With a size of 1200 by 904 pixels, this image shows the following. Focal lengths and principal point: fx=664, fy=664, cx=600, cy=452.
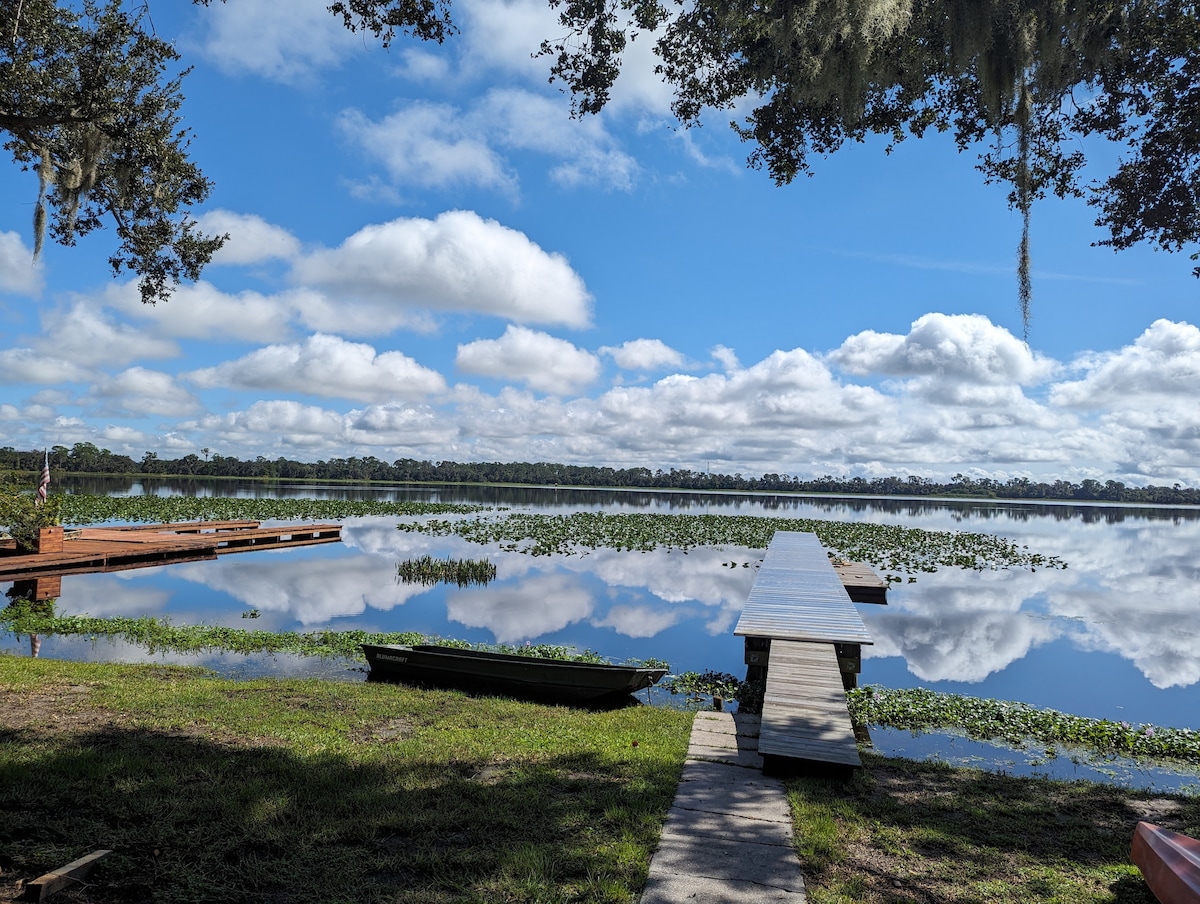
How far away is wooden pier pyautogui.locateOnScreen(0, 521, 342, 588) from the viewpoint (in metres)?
20.5

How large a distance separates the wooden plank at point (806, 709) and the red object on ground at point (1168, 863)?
2.50m

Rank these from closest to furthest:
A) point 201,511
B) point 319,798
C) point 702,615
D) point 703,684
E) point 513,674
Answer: point 319,798 → point 513,674 → point 703,684 → point 702,615 → point 201,511

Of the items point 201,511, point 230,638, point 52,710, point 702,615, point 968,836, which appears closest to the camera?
point 968,836

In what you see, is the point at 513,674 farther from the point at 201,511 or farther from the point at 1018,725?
the point at 201,511

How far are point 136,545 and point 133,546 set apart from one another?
9.4 inches

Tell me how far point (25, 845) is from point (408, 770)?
2876 millimetres

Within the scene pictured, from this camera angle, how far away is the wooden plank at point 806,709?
22.9 ft

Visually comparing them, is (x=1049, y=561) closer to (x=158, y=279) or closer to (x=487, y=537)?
(x=487, y=537)

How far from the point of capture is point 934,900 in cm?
451

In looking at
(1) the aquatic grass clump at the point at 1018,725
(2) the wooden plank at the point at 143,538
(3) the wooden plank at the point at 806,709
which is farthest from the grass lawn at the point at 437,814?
(2) the wooden plank at the point at 143,538

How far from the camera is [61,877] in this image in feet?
13.0

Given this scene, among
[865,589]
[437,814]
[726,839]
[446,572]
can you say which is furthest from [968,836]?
[446,572]

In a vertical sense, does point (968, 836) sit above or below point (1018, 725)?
above

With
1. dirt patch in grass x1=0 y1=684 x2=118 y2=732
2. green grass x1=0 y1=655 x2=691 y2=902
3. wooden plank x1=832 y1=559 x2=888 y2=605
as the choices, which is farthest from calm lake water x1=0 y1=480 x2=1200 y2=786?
green grass x1=0 y1=655 x2=691 y2=902
